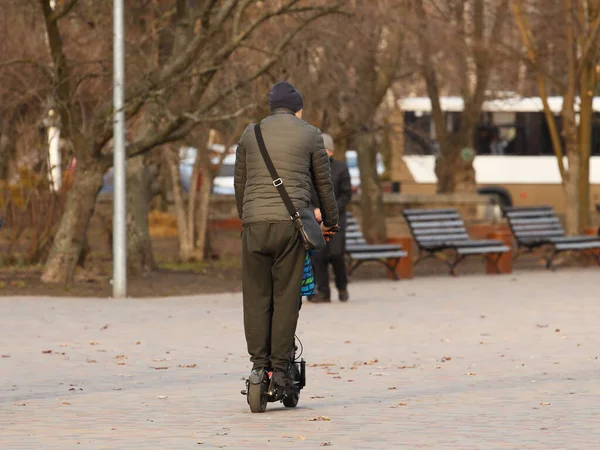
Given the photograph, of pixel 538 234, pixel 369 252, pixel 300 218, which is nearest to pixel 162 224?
pixel 538 234

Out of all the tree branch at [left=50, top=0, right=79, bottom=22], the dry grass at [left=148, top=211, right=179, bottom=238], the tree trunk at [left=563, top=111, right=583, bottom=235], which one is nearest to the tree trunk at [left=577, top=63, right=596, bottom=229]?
the tree trunk at [left=563, top=111, right=583, bottom=235]

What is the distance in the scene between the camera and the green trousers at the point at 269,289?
328 inches

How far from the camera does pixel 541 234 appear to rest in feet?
78.6

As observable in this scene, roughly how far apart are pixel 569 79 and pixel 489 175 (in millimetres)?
20839

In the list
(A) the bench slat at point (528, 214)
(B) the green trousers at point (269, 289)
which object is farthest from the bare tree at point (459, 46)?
(B) the green trousers at point (269, 289)

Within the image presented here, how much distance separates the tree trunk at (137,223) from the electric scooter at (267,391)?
12.1 m

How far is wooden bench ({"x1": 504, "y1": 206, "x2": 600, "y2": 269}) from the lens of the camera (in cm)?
2309

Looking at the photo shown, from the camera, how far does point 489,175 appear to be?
1758 inches

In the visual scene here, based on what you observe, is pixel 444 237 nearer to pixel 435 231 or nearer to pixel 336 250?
pixel 435 231

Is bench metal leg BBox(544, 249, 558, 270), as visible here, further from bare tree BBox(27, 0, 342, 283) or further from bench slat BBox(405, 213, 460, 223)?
bare tree BBox(27, 0, 342, 283)

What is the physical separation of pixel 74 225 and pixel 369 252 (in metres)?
3.92

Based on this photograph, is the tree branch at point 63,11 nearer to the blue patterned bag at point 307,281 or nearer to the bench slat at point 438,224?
the bench slat at point 438,224

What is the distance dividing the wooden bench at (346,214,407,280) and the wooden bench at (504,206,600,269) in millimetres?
3450

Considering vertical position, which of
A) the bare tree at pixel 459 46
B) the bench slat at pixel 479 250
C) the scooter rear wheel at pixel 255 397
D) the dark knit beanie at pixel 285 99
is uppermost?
the bare tree at pixel 459 46
